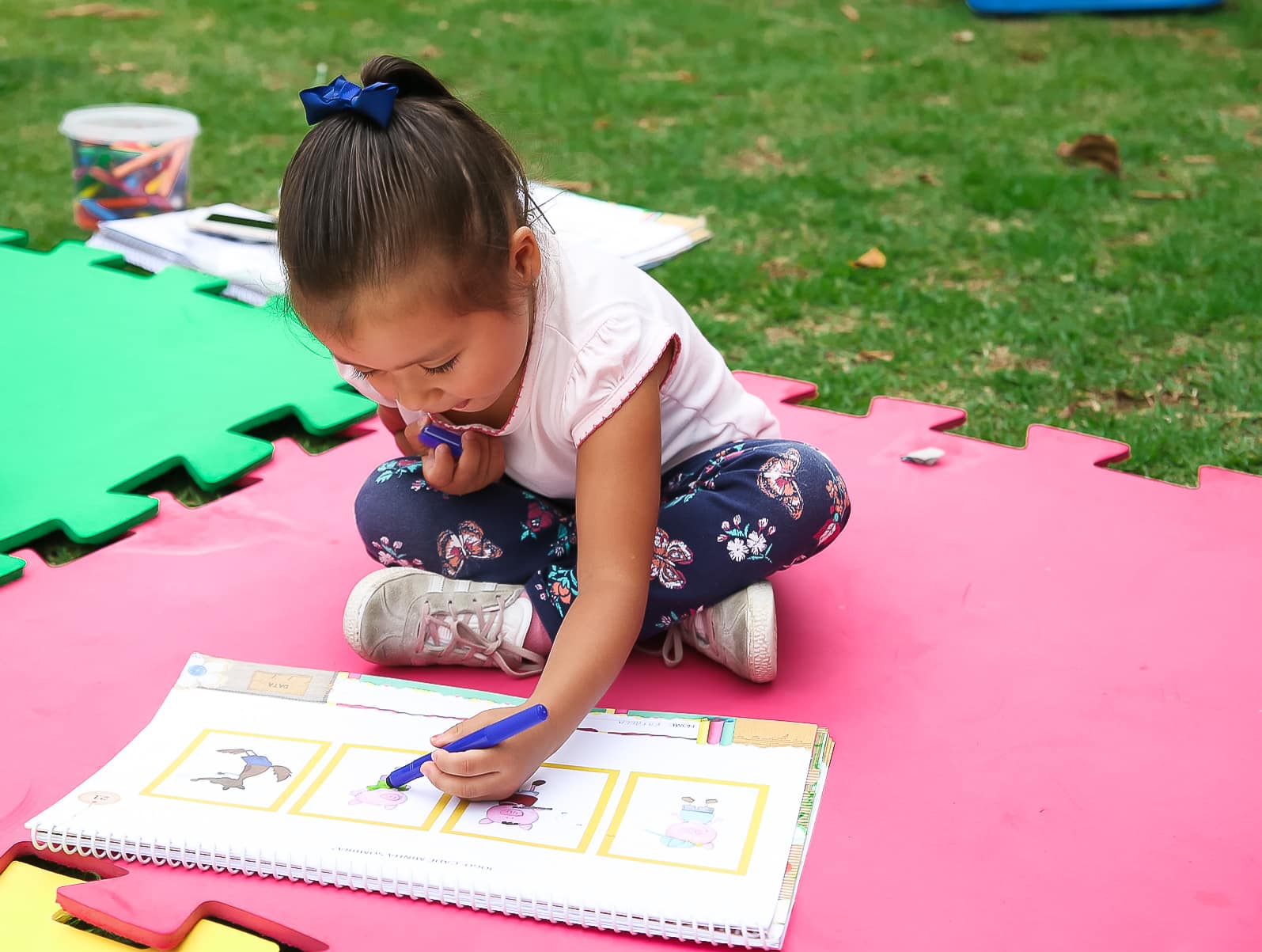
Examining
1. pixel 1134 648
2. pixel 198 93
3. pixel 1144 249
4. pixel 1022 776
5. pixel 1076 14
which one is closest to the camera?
pixel 1022 776

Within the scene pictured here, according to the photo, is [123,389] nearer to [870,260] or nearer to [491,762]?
[491,762]

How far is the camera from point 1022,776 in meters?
1.11

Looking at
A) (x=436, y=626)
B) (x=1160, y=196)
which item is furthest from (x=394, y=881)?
(x=1160, y=196)

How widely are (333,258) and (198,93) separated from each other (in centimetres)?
255

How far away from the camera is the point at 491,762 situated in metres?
1.01

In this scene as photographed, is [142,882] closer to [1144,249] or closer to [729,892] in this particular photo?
[729,892]

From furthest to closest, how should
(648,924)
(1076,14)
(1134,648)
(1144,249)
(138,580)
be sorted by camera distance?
(1076,14)
(1144,249)
(138,580)
(1134,648)
(648,924)

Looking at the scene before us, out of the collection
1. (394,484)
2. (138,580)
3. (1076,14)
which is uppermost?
(1076,14)

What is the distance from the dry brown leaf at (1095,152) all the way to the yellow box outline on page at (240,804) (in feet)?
7.15

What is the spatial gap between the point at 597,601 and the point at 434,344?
0.80 feet

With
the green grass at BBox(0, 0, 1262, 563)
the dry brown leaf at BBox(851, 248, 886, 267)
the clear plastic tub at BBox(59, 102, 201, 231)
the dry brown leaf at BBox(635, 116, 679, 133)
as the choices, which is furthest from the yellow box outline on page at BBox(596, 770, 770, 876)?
the dry brown leaf at BBox(635, 116, 679, 133)

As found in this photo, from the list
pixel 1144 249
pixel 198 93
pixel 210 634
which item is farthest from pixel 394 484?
pixel 198 93

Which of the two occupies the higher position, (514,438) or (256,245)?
(514,438)

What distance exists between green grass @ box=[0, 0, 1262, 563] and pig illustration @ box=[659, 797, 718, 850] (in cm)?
55
